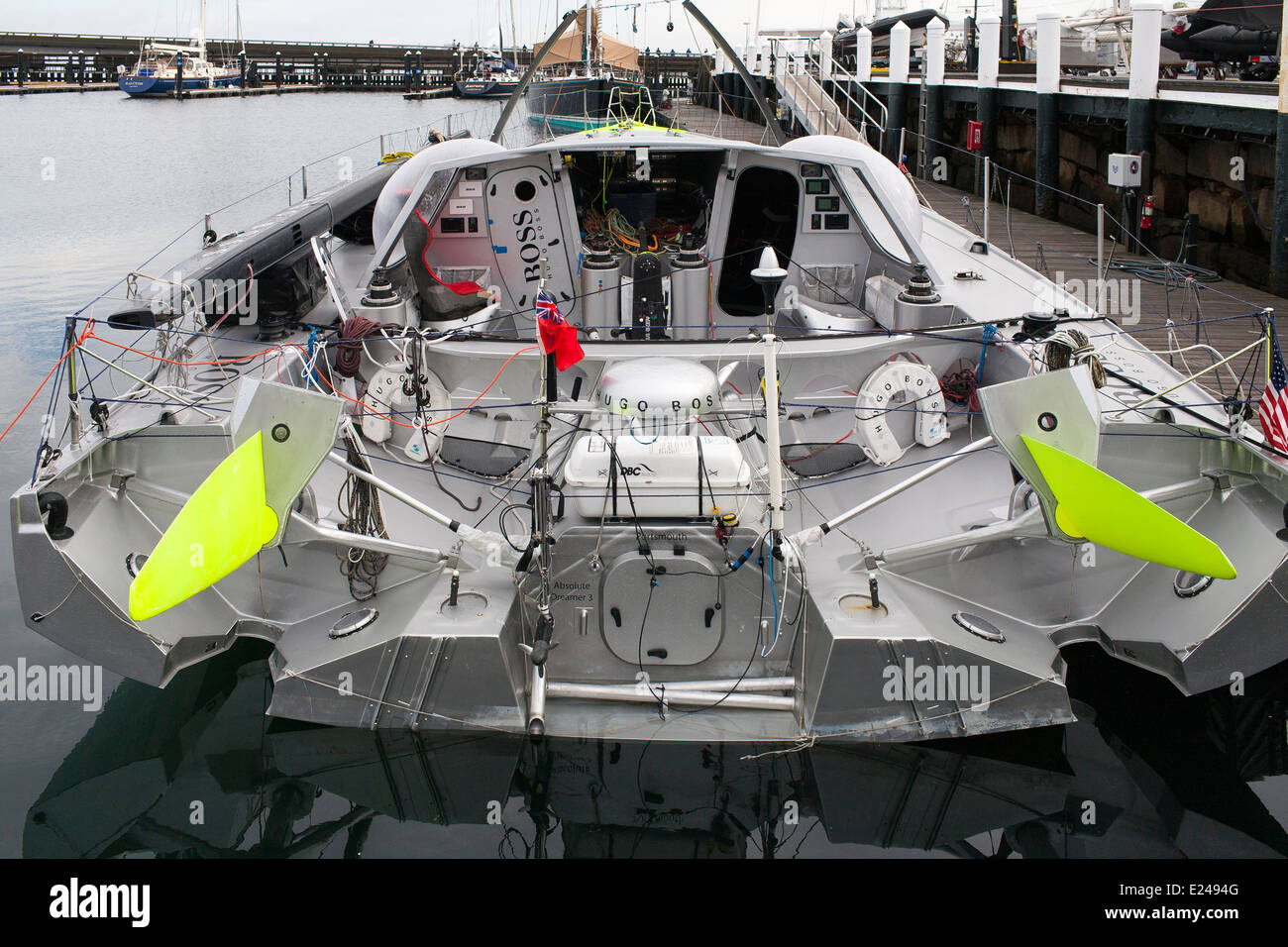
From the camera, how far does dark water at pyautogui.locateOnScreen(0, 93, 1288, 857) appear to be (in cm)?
410

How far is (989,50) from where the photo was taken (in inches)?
723

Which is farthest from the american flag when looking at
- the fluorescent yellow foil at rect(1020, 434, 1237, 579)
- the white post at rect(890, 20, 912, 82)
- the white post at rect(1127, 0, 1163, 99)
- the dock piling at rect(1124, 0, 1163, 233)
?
the white post at rect(890, 20, 912, 82)

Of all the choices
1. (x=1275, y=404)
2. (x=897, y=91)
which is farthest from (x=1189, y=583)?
(x=897, y=91)

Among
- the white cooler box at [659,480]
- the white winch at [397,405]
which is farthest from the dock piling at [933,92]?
the white cooler box at [659,480]

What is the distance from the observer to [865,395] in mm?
5758

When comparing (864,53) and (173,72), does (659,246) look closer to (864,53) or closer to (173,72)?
(864,53)

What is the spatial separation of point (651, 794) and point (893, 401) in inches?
108

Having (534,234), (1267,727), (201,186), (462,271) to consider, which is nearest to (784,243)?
(534,234)

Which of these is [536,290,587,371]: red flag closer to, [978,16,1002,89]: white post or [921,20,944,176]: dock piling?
[978,16,1002,89]: white post

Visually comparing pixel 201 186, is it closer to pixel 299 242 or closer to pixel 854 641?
pixel 299 242

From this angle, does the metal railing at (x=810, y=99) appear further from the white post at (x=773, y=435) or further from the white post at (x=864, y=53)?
the white post at (x=773, y=435)

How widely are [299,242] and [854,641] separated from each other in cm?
727

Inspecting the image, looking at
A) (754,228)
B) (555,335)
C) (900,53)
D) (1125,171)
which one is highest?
(900,53)

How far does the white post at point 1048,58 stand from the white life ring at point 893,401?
477 inches
